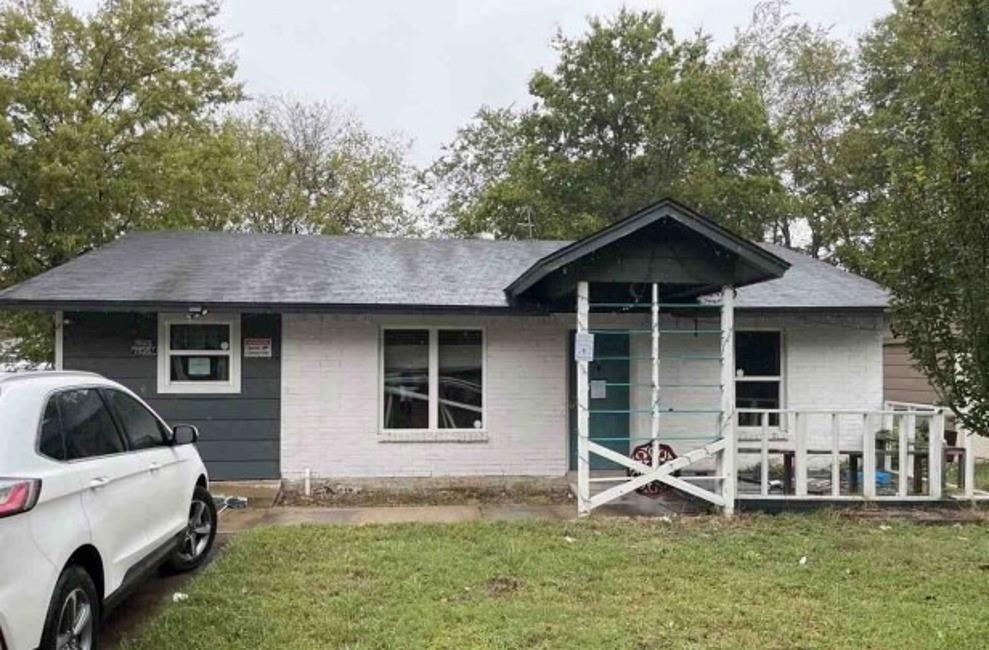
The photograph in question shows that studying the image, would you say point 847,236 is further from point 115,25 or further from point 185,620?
point 185,620

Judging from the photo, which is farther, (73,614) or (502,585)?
(502,585)

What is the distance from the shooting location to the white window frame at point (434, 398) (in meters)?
10.6

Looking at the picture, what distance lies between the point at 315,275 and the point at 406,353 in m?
1.67

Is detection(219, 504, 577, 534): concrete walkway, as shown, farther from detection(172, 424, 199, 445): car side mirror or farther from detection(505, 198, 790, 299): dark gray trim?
detection(505, 198, 790, 299): dark gray trim

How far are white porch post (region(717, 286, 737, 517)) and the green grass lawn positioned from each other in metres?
0.56

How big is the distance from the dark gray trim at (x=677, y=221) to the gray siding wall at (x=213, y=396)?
13.9 feet

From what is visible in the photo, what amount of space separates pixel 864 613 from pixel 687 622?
1.27 meters

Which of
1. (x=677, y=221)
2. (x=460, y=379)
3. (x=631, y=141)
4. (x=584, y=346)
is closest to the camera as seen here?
(x=677, y=221)

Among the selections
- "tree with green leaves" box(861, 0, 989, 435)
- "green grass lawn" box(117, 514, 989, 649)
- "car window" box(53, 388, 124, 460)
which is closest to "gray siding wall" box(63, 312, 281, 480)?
"green grass lawn" box(117, 514, 989, 649)

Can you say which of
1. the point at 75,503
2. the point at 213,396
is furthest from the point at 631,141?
the point at 75,503

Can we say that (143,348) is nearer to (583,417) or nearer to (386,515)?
(386,515)

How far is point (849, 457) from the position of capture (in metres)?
10.3

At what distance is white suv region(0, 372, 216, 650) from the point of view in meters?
3.61

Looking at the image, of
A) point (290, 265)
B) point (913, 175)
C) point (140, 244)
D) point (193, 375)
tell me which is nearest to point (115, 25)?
point (140, 244)
